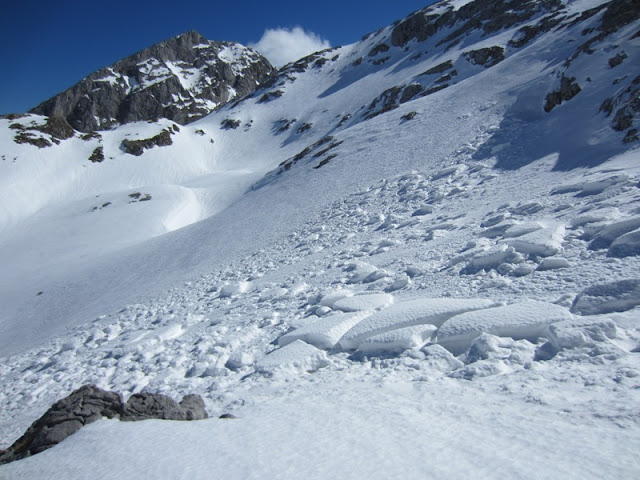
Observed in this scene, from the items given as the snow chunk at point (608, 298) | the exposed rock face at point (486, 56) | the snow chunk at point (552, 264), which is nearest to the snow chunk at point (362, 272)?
the snow chunk at point (552, 264)

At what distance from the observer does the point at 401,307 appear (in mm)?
5172

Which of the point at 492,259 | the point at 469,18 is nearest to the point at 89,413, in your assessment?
the point at 492,259

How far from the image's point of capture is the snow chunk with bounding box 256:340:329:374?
463cm

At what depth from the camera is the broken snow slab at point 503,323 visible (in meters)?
3.83

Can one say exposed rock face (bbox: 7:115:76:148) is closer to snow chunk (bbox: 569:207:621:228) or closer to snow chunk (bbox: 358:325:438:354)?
snow chunk (bbox: 358:325:438:354)

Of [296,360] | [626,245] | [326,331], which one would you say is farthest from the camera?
[326,331]

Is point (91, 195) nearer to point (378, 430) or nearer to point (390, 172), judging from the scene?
point (390, 172)

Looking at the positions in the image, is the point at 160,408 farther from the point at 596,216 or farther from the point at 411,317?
the point at 596,216

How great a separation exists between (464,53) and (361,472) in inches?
2105

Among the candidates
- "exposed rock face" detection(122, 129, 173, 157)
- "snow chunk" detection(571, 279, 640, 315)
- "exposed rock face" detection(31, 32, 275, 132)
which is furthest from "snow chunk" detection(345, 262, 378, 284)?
"exposed rock face" detection(31, 32, 275, 132)

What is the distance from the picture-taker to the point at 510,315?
4066 millimetres

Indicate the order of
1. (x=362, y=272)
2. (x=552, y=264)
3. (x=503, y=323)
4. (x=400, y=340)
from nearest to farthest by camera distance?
1. (x=503, y=323)
2. (x=400, y=340)
3. (x=552, y=264)
4. (x=362, y=272)

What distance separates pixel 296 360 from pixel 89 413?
2.45m

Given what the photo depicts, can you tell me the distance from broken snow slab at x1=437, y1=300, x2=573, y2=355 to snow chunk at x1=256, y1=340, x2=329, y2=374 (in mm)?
1567
